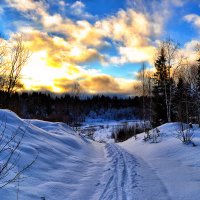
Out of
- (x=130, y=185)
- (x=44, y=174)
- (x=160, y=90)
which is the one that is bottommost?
(x=130, y=185)

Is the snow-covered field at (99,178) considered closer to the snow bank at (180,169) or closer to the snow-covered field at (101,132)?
the snow bank at (180,169)

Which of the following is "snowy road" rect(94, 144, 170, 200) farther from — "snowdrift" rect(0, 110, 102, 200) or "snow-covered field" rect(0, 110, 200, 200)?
Result: "snowdrift" rect(0, 110, 102, 200)

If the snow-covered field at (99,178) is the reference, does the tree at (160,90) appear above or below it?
above

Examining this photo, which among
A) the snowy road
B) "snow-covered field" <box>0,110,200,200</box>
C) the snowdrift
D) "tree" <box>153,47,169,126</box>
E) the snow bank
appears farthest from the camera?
"tree" <box>153,47,169,126</box>

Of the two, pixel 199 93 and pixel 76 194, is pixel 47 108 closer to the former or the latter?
pixel 199 93

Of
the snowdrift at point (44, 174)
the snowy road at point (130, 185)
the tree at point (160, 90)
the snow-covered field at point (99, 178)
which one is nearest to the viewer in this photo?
the snowdrift at point (44, 174)

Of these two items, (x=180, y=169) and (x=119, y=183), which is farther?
(x=180, y=169)

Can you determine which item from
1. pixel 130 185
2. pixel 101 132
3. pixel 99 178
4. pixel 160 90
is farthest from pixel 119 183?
pixel 101 132

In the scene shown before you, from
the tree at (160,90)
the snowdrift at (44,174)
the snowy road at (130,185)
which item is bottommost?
the snowy road at (130,185)

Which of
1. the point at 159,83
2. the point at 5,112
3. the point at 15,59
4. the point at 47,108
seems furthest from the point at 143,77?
the point at 47,108

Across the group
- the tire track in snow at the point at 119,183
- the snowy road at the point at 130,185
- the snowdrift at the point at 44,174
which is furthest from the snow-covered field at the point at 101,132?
the snowy road at the point at 130,185

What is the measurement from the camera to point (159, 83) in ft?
144

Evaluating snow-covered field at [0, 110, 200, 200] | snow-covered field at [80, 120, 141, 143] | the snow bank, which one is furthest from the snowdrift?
snow-covered field at [80, 120, 141, 143]

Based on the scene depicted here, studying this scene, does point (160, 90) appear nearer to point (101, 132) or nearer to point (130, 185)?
point (101, 132)
